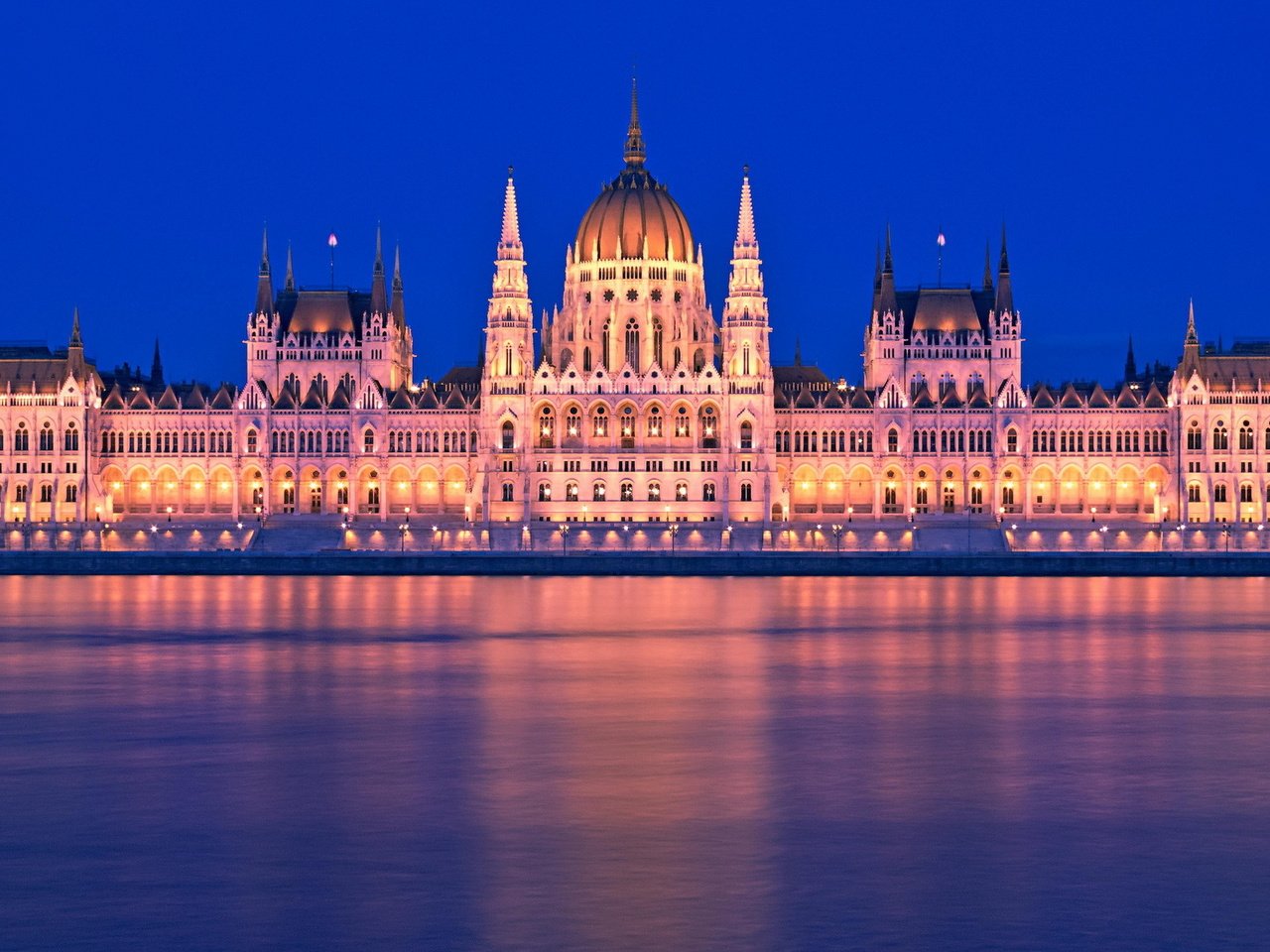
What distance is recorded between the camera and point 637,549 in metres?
116

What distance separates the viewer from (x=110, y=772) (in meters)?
31.8

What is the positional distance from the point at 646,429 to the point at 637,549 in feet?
62.5

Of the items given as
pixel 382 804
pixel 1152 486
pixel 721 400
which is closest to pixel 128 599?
pixel 382 804

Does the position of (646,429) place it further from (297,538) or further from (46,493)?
(46,493)

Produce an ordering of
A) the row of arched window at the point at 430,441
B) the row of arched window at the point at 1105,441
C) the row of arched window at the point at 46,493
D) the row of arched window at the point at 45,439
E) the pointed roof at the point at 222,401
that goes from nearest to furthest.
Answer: the row of arched window at the point at 1105,441 → the row of arched window at the point at 46,493 → the row of arched window at the point at 430,441 → the row of arched window at the point at 45,439 → the pointed roof at the point at 222,401

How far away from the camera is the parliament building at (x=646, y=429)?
132875 mm

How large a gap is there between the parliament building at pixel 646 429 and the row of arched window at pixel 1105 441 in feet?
0.49

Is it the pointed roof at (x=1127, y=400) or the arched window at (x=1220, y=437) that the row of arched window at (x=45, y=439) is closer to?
the pointed roof at (x=1127, y=400)

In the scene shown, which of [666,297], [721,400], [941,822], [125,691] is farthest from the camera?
[666,297]

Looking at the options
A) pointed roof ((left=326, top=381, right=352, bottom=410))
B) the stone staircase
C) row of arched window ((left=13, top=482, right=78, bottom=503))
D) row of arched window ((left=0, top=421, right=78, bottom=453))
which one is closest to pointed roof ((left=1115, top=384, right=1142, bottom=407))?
pointed roof ((left=326, top=381, right=352, bottom=410))

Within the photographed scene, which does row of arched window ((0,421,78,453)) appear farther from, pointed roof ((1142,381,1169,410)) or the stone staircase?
pointed roof ((1142,381,1169,410))

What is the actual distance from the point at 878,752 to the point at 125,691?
18.0m

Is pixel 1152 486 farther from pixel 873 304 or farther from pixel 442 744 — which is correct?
pixel 442 744

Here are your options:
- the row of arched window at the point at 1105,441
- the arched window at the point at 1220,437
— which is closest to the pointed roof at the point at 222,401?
the row of arched window at the point at 1105,441
